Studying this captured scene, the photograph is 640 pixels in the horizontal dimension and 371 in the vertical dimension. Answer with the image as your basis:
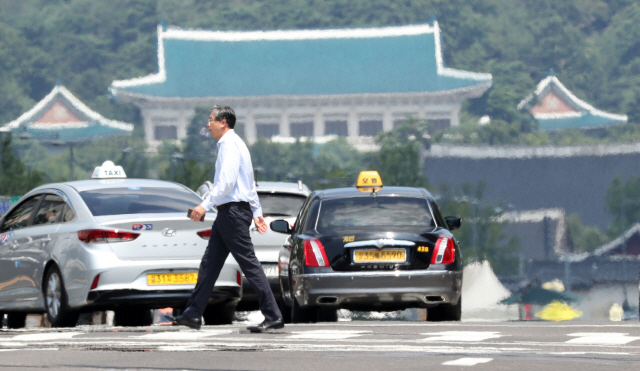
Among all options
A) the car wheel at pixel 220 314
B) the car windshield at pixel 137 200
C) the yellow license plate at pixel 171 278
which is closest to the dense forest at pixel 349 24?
the car wheel at pixel 220 314

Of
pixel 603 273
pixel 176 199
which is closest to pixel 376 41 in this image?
pixel 603 273

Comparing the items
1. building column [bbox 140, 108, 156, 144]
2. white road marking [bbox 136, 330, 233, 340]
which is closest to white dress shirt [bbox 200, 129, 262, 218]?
white road marking [bbox 136, 330, 233, 340]

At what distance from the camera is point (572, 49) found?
3767 inches

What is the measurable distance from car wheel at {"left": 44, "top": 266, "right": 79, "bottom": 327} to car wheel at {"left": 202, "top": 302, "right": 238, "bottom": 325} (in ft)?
3.51

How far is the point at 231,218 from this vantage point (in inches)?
334

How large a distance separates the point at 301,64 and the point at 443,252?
6736cm

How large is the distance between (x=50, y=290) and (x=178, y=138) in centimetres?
6448

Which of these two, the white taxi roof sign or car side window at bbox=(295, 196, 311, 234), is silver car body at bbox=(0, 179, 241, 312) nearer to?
car side window at bbox=(295, 196, 311, 234)

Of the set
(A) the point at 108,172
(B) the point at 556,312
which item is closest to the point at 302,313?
(A) the point at 108,172

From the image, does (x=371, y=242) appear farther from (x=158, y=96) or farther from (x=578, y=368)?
(x=158, y=96)

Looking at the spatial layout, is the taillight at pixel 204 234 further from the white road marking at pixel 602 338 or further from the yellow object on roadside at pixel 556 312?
the yellow object on roadside at pixel 556 312

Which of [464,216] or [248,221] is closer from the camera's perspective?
[248,221]

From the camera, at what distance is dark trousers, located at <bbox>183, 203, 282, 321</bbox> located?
27.9ft

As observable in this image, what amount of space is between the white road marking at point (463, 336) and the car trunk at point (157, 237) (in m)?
1.99
